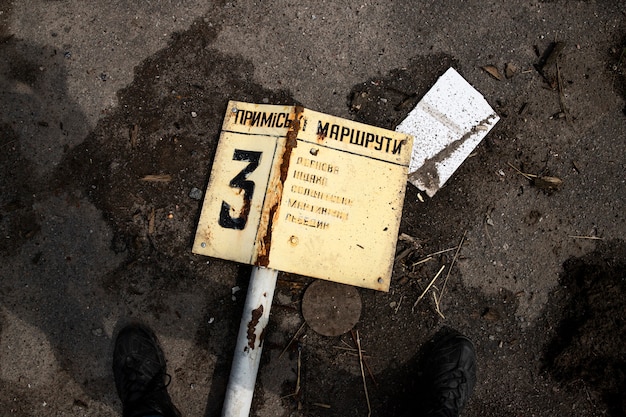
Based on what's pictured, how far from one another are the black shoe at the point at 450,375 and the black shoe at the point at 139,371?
5.13 feet

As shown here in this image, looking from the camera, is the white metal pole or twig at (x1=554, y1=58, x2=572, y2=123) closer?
the white metal pole

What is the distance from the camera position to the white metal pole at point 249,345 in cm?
234

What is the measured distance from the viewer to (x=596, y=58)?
8.64 feet

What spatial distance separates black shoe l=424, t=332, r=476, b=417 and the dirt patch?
0.52 meters

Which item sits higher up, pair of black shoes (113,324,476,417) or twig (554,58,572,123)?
twig (554,58,572,123)

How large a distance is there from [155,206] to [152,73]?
2.81 ft

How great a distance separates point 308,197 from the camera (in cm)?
239

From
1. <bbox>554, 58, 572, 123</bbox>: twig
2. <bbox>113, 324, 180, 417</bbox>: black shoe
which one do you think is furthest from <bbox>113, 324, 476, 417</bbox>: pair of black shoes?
<bbox>554, 58, 572, 123</bbox>: twig

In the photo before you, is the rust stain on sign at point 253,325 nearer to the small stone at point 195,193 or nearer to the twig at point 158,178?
the small stone at point 195,193

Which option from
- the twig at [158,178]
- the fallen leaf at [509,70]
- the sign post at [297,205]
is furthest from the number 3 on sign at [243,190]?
the fallen leaf at [509,70]

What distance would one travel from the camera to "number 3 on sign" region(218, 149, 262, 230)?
2.39 m

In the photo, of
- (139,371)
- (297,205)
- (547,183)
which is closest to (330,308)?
(297,205)

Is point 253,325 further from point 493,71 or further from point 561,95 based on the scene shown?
point 561,95

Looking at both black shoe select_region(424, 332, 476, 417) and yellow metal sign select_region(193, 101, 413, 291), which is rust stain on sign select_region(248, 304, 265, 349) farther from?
black shoe select_region(424, 332, 476, 417)
